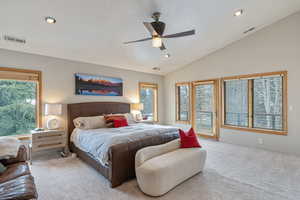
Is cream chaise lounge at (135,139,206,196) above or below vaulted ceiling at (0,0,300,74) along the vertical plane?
below

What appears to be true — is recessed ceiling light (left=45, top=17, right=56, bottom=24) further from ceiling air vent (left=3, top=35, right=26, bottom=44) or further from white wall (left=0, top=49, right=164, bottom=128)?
white wall (left=0, top=49, right=164, bottom=128)

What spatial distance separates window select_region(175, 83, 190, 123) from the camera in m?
6.41

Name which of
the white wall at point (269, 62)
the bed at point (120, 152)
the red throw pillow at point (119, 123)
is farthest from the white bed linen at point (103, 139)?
the white wall at point (269, 62)

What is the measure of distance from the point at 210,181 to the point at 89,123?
Answer: 3.02 meters

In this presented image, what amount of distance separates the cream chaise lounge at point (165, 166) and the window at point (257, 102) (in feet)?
8.89

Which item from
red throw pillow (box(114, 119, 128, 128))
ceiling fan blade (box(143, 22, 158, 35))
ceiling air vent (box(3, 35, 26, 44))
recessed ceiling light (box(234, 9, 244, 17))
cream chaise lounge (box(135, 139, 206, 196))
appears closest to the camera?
cream chaise lounge (box(135, 139, 206, 196))

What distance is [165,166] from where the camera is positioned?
7.66 ft

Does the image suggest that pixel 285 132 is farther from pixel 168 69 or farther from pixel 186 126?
pixel 168 69

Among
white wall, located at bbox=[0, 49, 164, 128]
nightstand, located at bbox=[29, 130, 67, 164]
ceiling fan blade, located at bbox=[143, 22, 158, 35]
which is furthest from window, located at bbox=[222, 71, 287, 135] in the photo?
nightstand, located at bbox=[29, 130, 67, 164]

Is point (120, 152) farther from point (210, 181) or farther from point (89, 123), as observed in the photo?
point (89, 123)

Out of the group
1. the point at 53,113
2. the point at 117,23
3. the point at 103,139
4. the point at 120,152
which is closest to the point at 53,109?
the point at 53,113

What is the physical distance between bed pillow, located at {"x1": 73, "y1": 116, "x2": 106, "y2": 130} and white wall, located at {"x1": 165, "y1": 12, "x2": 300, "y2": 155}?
3.83 m

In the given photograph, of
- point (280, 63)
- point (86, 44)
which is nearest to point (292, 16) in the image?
point (280, 63)

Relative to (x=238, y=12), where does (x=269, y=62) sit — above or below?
below
